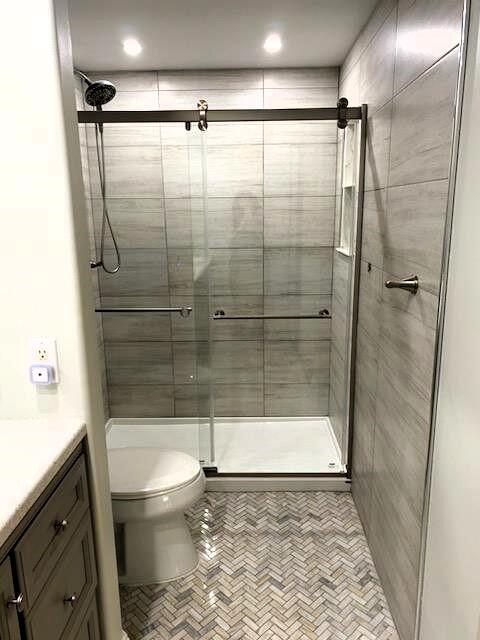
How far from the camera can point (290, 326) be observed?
3.36m

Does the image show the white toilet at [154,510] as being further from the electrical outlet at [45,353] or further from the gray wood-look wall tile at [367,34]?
the gray wood-look wall tile at [367,34]

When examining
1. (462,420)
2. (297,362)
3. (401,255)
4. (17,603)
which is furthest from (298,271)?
Answer: (17,603)

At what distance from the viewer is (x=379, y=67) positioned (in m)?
2.04

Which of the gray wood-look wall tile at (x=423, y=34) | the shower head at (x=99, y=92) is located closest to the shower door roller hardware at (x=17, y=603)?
the gray wood-look wall tile at (x=423, y=34)

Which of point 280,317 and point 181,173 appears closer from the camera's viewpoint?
point 181,173

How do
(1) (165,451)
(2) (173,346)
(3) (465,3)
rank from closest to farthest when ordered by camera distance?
(3) (465,3)
(1) (165,451)
(2) (173,346)

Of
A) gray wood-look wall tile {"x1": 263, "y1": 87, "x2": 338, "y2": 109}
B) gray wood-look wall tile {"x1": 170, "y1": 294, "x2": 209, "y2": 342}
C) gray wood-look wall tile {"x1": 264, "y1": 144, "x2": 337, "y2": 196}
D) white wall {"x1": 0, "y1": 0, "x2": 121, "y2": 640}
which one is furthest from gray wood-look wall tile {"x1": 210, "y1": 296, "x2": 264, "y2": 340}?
white wall {"x1": 0, "y1": 0, "x2": 121, "y2": 640}

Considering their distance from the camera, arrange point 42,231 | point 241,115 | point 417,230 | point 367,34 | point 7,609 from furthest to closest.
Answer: point 241,115 → point 367,34 → point 417,230 → point 42,231 → point 7,609

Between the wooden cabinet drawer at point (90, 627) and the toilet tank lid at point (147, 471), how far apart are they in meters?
0.48

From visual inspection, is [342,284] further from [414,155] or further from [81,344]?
[81,344]

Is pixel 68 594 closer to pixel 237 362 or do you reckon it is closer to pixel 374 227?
pixel 374 227

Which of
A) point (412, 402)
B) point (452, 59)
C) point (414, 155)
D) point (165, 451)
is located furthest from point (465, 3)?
point (165, 451)

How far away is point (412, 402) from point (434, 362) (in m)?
0.26

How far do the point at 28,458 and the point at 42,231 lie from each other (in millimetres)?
599
